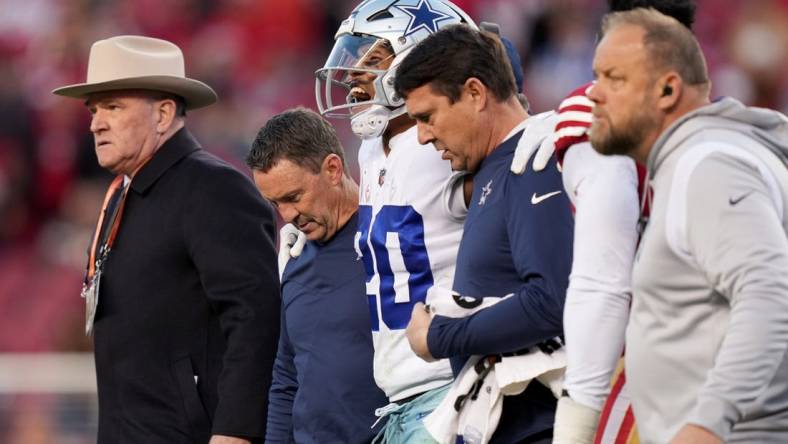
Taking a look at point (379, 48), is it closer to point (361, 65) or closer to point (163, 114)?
point (361, 65)

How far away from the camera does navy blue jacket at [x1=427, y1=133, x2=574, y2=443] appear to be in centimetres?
354

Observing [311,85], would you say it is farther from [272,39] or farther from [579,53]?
[579,53]

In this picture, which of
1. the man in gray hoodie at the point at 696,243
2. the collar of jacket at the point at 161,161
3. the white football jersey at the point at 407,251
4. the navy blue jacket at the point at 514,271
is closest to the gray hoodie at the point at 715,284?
the man in gray hoodie at the point at 696,243

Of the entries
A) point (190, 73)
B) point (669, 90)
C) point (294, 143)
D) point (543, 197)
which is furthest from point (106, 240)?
point (190, 73)

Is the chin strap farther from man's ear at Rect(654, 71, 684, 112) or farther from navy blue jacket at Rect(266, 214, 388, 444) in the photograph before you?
man's ear at Rect(654, 71, 684, 112)

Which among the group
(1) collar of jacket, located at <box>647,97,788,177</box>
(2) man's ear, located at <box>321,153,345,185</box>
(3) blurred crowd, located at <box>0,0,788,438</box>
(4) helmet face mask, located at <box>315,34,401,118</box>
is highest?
(1) collar of jacket, located at <box>647,97,788,177</box>

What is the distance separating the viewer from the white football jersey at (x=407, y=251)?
4.14 meters

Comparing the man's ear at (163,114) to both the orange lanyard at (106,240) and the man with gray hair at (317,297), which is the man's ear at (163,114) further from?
the man with gray hair at (317,297)

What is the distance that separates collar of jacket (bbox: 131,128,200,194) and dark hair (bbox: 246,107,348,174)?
36 centimetres

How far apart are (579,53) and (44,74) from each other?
12.3 feet

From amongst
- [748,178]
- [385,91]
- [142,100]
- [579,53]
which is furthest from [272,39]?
[748,178]

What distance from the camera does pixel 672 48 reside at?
3.15m

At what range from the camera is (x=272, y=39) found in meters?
11.6

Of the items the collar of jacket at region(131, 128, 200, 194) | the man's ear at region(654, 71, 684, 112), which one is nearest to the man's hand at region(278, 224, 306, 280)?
the collar of jacket at region(131, 128, 200, 194)
